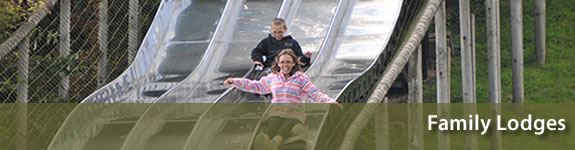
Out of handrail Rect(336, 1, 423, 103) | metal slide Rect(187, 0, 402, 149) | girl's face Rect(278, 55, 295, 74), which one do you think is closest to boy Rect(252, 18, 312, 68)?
metal slide Rect(187, 0, 402, 149)

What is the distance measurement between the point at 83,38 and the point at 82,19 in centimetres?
15

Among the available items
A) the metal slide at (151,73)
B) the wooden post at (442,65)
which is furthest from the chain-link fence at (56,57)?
the wooden post at (442,65)

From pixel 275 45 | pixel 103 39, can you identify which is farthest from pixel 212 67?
pixel 275 45

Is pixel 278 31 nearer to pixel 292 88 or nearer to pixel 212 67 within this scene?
pixel 212 67

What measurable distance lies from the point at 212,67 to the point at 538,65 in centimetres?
460

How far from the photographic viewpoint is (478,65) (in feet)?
32.1

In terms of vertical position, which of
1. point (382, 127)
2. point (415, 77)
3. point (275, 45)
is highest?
point (275, 45)

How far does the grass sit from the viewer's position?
28.3 ft

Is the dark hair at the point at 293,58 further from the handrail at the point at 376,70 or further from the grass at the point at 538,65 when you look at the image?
the grass at the point at 538,65

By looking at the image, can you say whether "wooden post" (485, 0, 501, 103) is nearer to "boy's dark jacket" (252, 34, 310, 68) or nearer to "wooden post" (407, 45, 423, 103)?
"wooden post" (407, 45, 423, 103)

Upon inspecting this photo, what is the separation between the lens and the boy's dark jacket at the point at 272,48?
17.9 ft

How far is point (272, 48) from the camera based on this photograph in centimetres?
552

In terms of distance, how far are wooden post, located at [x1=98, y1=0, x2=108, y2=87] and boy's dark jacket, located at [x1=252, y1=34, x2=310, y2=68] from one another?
1.26 metres

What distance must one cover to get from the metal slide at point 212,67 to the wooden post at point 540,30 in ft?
8.45
